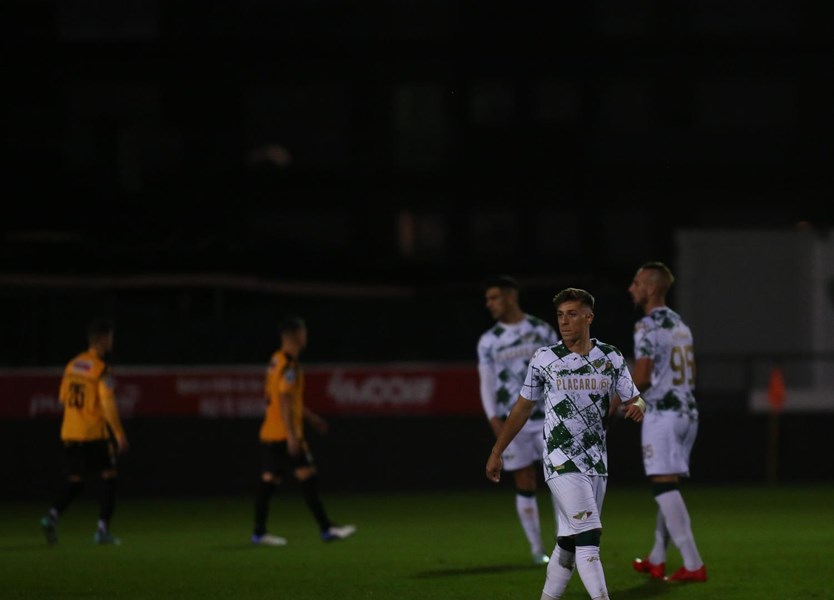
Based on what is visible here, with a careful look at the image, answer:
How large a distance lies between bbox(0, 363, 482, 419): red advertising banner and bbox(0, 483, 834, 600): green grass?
2.47 m

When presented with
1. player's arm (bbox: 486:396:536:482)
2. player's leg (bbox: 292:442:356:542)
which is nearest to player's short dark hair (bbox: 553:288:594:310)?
player's arm (bbox: 486:396:536:482)

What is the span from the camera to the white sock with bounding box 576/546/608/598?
8367 mm

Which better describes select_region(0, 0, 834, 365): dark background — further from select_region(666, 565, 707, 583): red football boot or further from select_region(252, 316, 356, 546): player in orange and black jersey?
select_region(666, 565, 707, 583): red football boot

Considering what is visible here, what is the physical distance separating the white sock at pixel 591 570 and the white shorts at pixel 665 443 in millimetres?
2339

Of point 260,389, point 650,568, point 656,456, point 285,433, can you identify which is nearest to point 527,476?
point 650,568

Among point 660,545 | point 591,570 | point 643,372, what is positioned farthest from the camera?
point 660,545

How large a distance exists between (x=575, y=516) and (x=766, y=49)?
37292 millimetres

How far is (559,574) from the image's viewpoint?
28.3 ft

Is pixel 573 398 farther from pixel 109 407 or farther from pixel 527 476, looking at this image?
pixel 109 407

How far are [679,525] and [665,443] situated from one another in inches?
21.8

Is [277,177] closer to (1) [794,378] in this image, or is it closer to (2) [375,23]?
(2) [375,23]

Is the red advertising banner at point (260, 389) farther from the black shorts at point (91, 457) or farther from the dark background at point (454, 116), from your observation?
the dark background at point (454, 116)

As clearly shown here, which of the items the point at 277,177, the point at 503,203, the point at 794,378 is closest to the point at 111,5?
the point at 277,177

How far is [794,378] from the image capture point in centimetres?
2770
